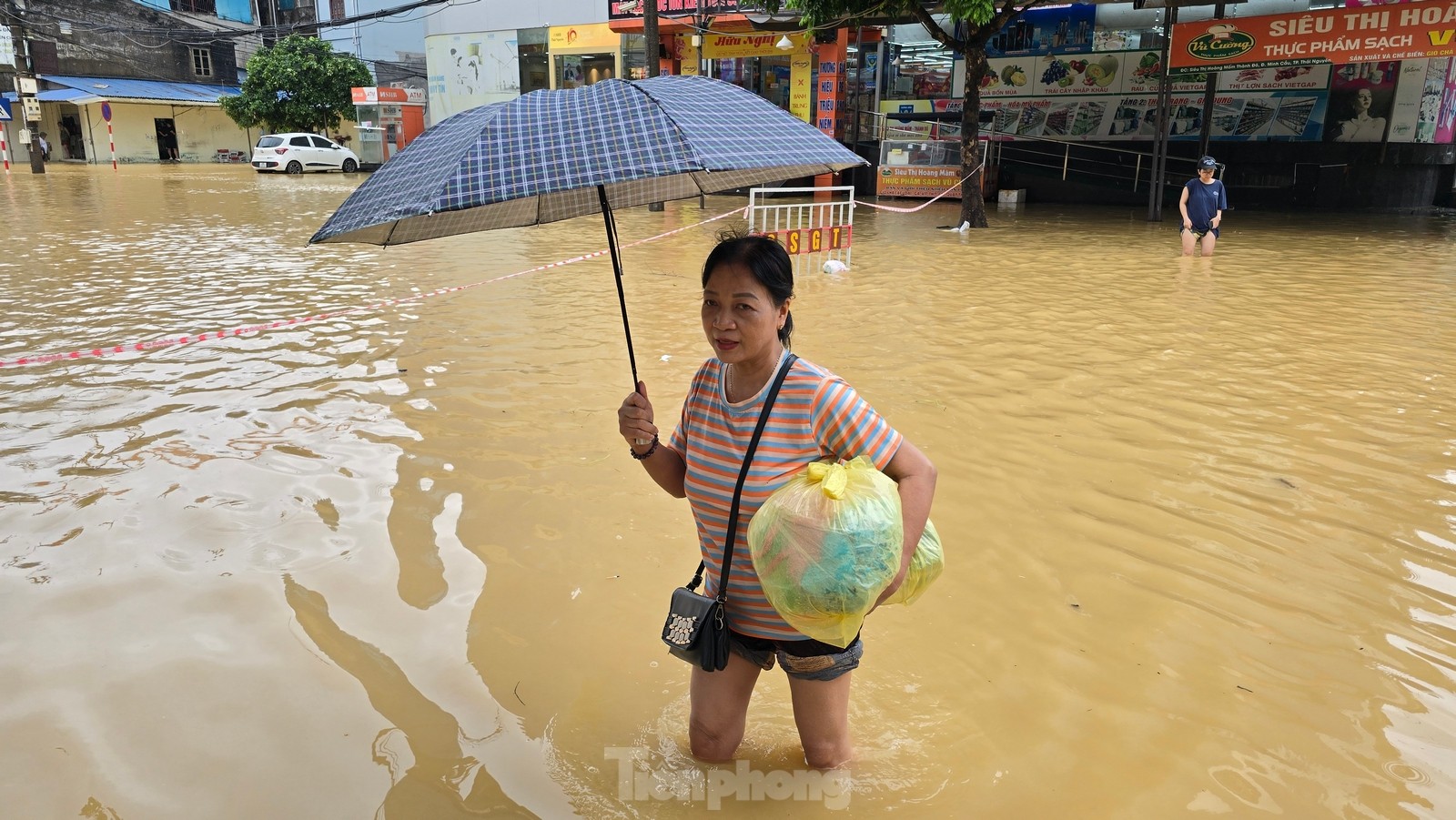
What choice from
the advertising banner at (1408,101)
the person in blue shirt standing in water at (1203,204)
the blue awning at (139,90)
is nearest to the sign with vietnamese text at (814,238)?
the person in blue shirt standing in water at (1203,204)

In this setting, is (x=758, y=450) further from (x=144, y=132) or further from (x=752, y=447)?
(x=144, y=132)

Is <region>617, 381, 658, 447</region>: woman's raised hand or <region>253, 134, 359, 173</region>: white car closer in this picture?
<region>617, 381, 658, 447</region>: woman's raised hand

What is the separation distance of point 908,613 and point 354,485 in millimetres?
2719

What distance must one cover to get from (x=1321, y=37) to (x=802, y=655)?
16701 millimetres

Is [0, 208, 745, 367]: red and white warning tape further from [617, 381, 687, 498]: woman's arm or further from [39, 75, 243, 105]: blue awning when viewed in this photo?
[39, 75, 243, 105]: blue awning

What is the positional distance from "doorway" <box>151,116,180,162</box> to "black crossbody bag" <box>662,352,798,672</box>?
46.4 meters

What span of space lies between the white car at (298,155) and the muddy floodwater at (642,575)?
2704cm

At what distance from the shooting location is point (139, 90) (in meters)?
38.2

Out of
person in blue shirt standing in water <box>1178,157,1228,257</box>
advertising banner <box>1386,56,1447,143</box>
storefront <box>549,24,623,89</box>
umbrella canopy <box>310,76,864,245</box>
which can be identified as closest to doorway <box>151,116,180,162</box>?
storefront <box>549,24,623,89</box>

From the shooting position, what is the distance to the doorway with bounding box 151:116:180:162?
40094mm

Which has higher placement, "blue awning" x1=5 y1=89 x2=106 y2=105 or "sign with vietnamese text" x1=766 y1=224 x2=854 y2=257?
"blue awning" x1=5 y1=89 x2=106 y2=105

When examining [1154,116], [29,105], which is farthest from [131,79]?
[1154,116]

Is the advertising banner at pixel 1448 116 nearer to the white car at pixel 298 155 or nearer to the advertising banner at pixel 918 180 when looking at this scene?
the advertising banner at pixel 918 180

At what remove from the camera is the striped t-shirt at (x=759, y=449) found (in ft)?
6.70
